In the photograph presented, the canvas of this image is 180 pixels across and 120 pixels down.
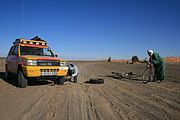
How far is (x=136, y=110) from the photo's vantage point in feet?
11.9

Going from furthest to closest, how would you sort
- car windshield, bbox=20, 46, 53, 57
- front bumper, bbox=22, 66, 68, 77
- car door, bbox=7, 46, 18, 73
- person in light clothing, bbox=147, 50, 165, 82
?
person in light clothing, bbox=147, 50, 165, 82
car windshield, bbox=20, 46, 53, 57
car door, bbox=7, 46, 18, 73
front bumper, bbox=22, 66, 68, 77

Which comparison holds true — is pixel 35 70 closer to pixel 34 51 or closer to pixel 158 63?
pixel 34 51

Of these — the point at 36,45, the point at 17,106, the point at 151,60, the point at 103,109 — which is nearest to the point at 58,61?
the point at 36,45

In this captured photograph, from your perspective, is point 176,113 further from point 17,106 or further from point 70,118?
point 17,106

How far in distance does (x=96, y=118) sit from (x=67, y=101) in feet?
4.68

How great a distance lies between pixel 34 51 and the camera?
23.4 ft

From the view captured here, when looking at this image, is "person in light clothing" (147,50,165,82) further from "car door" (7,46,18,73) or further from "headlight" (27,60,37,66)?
"car door" (7,46,18,73)

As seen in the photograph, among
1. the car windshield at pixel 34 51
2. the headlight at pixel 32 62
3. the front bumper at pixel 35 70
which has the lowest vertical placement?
the front bumper at pixel 35 70

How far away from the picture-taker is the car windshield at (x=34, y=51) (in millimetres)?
6778

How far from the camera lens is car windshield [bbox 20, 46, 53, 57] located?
267 inches

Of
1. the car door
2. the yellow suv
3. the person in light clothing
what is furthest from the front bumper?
the person in light clothing

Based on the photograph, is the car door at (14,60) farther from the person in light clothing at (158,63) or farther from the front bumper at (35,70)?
the person in light clothing at (158,63)

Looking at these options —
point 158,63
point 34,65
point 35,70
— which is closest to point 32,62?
point 34,65

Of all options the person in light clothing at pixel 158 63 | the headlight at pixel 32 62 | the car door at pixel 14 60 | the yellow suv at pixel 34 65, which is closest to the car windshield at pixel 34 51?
the yellow suv at pixel 34 65
